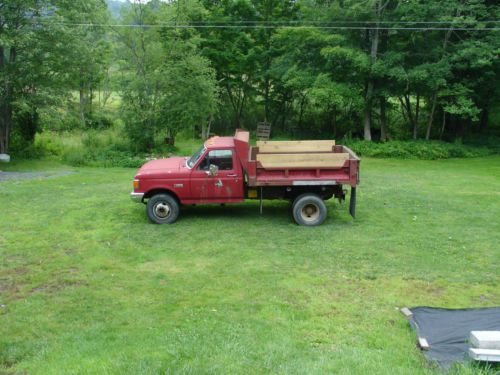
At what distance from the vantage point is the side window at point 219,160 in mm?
9906

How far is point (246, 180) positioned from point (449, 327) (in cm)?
547

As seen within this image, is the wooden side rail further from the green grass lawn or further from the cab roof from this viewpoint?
the green grass lawn

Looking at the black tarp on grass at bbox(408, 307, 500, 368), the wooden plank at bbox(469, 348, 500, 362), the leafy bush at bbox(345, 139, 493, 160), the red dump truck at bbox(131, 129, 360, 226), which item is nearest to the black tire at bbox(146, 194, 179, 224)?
the red dump truck at bbox(131, 129, 360, 226)

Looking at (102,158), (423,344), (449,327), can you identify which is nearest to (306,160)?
(449,327)

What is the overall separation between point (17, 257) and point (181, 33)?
15.1 metres

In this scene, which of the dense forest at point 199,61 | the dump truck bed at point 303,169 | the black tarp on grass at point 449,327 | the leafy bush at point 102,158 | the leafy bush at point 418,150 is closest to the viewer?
the black tarp on grass at point 449,327

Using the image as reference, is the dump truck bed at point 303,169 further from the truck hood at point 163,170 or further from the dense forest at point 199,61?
the dense forest at point 199,61

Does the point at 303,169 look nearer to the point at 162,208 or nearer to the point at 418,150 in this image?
the point at 162,208

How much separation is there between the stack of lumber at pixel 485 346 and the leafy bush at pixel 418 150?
18.4 m

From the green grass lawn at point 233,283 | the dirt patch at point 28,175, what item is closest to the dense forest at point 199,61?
the dirt patch at point 28,175

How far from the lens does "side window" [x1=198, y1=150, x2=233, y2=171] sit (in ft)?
32.5

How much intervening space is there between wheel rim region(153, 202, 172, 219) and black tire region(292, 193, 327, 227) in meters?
2.67

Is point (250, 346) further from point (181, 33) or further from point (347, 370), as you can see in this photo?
point (181, 33)

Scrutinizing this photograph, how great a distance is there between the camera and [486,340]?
172 inches
